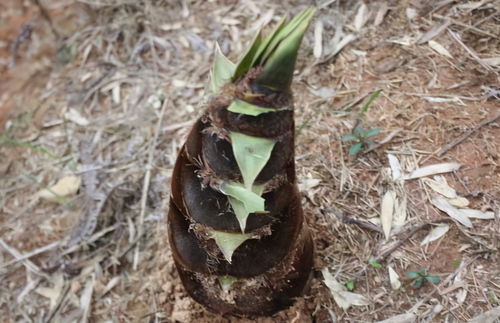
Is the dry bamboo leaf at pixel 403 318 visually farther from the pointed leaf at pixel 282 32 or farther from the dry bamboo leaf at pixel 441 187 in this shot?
the pointed leaf at pixel 282 32

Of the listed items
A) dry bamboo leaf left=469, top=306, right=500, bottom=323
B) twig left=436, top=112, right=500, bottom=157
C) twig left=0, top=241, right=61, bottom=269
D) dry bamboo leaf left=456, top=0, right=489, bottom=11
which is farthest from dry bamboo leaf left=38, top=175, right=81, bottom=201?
dry bamboo leaf left=456, top=0, right=489, bottom=11

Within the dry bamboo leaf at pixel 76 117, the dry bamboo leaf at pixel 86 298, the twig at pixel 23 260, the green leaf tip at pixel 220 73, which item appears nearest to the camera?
the green leaf tip at pixel 220 73

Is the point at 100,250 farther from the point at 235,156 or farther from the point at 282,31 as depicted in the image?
the point at 282,31

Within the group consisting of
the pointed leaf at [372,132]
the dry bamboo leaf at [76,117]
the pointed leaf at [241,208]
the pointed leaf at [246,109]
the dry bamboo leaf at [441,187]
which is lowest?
the dry bamboo leaf at [76,117]

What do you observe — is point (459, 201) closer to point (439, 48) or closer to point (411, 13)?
point (439, 48)

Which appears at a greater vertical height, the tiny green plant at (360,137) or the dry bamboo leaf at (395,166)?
the tiny green plant at (360,137)

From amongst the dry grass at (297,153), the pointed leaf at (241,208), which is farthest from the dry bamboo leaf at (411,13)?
the pointed leaf at (241,208)
